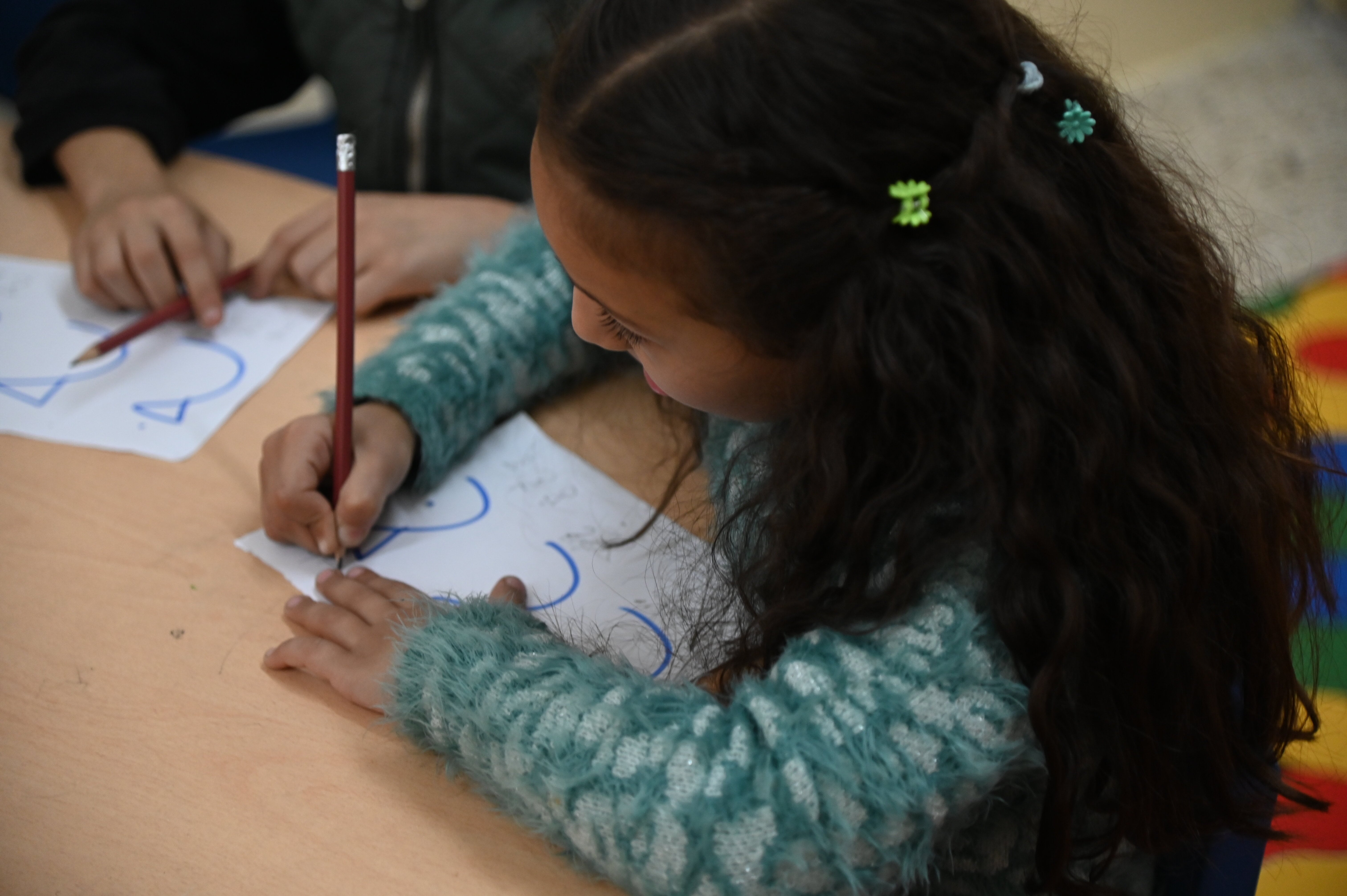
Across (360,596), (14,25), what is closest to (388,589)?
(360,596)

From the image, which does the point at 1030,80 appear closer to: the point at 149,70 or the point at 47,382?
the point at 47,382

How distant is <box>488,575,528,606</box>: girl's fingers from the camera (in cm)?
55

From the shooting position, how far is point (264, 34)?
3.64 feet

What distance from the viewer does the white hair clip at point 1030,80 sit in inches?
17.0

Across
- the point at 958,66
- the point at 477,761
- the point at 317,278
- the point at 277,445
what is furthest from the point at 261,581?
the point at 958,66

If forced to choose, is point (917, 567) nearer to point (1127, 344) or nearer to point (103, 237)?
point (1127, 344)

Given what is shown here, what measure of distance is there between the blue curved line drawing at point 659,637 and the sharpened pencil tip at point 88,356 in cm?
43

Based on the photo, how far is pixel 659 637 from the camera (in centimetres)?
55

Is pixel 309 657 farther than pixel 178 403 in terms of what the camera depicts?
No

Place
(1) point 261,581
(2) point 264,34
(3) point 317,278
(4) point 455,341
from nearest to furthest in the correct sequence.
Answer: (1) point 261,581
(4) point 455,341
(3) point 317,278
(2) point 264,34

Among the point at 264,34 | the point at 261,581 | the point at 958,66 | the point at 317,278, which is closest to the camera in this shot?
the point at 958,66

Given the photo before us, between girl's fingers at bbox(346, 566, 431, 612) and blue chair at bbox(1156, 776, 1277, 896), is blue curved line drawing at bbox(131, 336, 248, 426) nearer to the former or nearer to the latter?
girl's fingers at bbox(346, 566, 431, 612)

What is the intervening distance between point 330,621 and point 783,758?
0.83 feet

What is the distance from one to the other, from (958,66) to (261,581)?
0.44 metres
